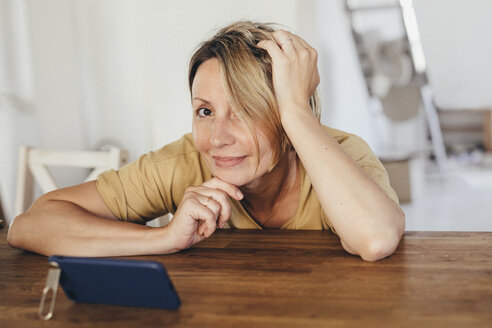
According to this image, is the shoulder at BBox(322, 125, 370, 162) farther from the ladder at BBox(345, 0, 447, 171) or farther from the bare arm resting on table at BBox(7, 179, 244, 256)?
the ladder at BBox(345, 0, 447, 171)

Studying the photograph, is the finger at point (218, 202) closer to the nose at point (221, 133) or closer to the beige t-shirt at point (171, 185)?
the nose at point (221, 133)

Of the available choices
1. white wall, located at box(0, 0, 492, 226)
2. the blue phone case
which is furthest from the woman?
white wall, located at box(0, 0, 492, 226)

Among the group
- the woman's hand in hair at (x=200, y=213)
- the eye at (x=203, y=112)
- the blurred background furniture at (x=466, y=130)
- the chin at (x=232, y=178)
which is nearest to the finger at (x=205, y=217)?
the woman's hand in hair at (x=200, y=213)

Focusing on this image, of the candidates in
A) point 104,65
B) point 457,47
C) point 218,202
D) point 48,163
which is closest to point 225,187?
point 218,202

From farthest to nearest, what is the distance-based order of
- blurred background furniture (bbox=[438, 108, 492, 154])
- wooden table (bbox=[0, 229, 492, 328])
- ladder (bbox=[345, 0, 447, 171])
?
blurred background furniture (bbox=[438, 108, 492, 154]) → ladder (bbox=[345, 0, 447, 171]) → wooden table (bbox=[0, 229, 492, 328])

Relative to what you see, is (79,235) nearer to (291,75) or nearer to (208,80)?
(208,80)

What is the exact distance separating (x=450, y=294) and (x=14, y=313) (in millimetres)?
540

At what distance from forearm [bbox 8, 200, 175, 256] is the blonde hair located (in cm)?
29

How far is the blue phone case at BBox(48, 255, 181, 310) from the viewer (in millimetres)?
590

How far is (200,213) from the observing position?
926mm

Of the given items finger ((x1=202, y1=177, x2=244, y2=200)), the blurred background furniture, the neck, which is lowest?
the blurred background furniture

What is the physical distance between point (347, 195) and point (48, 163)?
Answer: 3.67 ft

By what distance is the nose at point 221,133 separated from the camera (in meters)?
1.01

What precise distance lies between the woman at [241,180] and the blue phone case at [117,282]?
27 cm
